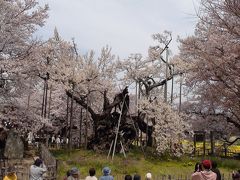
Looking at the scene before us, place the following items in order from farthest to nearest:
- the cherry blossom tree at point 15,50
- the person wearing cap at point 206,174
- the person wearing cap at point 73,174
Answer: the cherry blossom tree at point 15,50, the person wearing cap at point 73,174, the person wearing cap at point 206,174

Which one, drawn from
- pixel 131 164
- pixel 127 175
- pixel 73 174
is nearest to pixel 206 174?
pixel 127 175

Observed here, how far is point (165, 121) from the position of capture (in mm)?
29500

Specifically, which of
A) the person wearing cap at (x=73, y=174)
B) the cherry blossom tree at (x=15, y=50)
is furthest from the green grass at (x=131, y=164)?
the person wearing cap at (x=73, y=174)

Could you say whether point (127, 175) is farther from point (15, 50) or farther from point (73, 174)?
point (15, 50)

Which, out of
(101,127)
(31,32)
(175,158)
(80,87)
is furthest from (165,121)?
(31,32)

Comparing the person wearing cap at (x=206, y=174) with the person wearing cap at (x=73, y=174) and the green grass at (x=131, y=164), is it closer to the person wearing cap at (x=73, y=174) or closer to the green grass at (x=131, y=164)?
the person wearing cap at (x=73, y=174)

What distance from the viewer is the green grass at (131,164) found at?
68.8 feet

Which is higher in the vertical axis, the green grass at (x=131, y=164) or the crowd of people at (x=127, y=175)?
the crowd of people at (x=127, y=175)

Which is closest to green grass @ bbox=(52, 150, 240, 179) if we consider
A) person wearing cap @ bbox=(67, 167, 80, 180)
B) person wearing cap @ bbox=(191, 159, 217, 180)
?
person wearing cap @ bbox=(67, 167, 80, 180)

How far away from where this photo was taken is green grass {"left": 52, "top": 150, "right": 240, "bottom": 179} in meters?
21.0

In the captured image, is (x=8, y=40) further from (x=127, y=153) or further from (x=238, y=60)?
(x=238, y=60)

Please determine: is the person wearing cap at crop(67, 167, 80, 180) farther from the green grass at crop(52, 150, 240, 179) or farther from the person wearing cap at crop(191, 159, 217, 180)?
the green grass at crop(52, 150, 240, 179)

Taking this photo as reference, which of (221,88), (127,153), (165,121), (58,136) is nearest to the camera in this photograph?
(221,88)

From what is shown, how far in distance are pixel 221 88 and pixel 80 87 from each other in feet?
68.7
